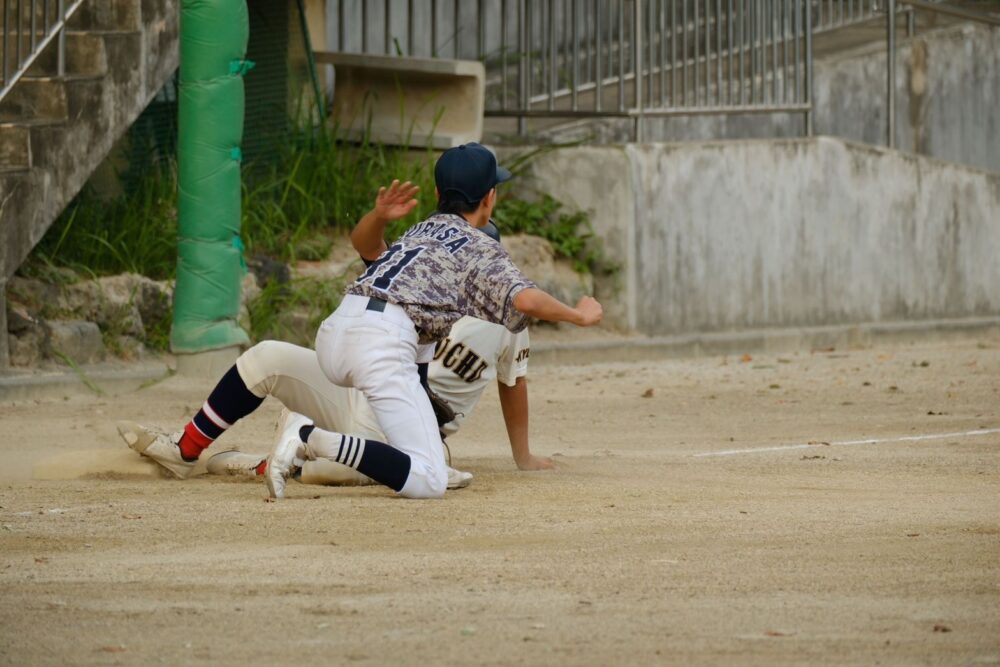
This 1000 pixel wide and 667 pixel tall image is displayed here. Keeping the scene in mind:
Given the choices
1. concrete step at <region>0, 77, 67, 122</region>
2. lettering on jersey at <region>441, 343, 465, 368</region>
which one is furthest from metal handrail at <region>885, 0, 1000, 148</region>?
lettering on jersey at <region>441, 343, 465, 368</region>

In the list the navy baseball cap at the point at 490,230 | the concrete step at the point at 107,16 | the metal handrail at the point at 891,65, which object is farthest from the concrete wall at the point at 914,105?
the navy baseball cap at the point at 490,230

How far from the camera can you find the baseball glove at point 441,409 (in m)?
6.29

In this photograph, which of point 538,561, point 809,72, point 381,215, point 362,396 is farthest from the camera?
point 809,72

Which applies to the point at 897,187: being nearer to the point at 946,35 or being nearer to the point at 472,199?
the point at 946,35

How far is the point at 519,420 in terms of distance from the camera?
6.59 m

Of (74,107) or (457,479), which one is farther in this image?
(74,107)

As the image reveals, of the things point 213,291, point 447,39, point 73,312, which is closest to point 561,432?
point 213,291

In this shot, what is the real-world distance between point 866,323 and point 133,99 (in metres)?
6.78

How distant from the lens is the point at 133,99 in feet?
33.2

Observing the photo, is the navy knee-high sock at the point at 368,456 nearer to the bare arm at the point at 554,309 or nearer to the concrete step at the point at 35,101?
the bare arm at the point at 554,309

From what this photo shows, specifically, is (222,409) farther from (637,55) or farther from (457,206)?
(637,55)

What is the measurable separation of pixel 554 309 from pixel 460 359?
34.3 inches

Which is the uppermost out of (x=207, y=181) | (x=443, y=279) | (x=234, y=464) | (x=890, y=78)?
(x=890, y=78)

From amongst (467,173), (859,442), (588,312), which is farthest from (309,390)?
(859,442)
